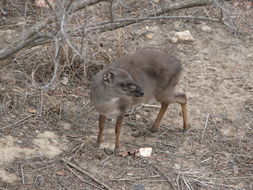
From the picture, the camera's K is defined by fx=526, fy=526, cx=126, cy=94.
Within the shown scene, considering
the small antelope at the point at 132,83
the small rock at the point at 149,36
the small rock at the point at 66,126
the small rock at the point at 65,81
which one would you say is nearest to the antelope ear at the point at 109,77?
the small antelope at the point at 132,83

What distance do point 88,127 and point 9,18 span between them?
110 inches

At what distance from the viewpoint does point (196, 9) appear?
9266 millimetres

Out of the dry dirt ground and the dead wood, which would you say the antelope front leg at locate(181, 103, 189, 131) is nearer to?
the dry dirt ground

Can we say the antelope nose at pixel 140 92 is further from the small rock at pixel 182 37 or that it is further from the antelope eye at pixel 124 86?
the small rock at pixel 182 37

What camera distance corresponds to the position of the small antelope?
5844 millimetres

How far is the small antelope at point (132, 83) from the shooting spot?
5.84 m

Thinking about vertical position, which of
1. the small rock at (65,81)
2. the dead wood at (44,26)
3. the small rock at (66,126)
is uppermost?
the dead wood at (44,26)

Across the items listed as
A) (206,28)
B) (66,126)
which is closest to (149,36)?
(206,28)

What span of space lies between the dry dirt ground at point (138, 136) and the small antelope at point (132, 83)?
441mm

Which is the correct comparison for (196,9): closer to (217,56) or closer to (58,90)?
(217,56)

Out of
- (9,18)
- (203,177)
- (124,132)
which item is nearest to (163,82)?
(124,132)

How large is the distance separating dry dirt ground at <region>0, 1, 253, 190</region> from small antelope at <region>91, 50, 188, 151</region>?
44 centimetres

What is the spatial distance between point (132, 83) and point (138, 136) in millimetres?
896

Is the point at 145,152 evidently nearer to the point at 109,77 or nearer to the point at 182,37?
the point at 109,77
